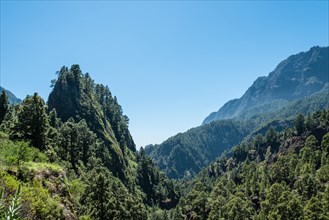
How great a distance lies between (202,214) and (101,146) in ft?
182

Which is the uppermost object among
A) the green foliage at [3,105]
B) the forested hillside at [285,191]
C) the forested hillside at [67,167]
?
the green foliage at [3,105]

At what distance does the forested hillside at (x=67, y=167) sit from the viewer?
2562 cm

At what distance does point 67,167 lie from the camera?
10375 centimetres

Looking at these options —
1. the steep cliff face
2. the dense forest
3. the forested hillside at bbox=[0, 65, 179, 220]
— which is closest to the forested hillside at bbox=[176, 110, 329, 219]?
the dense forest

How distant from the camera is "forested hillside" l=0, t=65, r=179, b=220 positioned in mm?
25619

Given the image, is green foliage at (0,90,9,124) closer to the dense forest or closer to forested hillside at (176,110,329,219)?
the dense forest

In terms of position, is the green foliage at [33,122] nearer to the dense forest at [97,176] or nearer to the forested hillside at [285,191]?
the dense forest at [97,176]

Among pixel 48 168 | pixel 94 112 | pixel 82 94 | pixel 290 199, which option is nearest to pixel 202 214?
pixel 290 199

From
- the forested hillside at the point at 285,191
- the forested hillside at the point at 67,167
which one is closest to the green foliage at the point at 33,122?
the forested hillside at the point at 67,167

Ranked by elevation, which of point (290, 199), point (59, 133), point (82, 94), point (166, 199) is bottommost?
point (290, 199)

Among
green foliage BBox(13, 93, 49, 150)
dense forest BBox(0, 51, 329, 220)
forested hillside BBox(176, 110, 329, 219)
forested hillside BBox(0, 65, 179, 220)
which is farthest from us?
forested hillside BBox(176, 110, 329, 219)

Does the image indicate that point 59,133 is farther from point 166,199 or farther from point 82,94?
point 166,199

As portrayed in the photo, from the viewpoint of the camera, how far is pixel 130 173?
18350 cm

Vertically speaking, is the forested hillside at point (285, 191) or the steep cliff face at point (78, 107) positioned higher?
the steep cliff face at point (78, 107)
